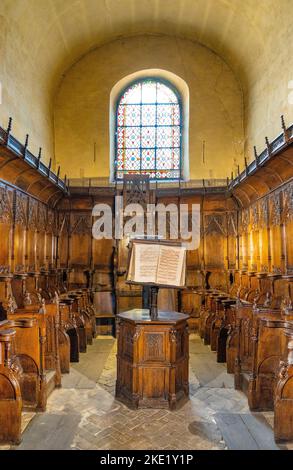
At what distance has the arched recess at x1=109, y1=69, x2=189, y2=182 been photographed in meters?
10.5

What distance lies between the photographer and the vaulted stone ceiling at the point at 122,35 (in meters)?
7.05

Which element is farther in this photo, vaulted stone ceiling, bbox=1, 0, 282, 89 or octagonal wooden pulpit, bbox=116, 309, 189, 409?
vaulted stone ceiling, bbox=1, 0, 282, 89

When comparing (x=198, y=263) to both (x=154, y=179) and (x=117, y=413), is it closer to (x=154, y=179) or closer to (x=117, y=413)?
(x=154, y=179)

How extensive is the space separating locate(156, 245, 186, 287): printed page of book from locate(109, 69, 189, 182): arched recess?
6479 mm

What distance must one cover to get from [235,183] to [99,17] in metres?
5.64

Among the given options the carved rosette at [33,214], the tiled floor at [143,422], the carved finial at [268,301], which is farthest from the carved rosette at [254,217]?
the carved rosette at [33,214]

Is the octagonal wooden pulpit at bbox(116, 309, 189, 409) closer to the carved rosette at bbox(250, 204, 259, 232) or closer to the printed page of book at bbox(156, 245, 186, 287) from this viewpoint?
the printed page of book at bbox(156, 245, 186, 287)

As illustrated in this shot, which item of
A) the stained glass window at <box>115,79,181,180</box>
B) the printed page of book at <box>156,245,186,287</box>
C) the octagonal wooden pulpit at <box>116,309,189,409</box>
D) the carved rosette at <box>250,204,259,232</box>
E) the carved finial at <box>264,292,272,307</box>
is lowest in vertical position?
the octagonal wooden pulpit at <box>116,309,189,409</box>

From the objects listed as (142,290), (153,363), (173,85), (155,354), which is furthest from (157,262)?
(173,85)

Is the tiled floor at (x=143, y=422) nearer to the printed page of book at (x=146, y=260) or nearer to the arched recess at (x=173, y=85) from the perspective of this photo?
the printed page of book at (x=146, y=260)

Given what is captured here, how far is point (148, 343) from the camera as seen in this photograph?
13.5 feet

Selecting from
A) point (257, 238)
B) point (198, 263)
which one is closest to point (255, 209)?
point (257, 238)

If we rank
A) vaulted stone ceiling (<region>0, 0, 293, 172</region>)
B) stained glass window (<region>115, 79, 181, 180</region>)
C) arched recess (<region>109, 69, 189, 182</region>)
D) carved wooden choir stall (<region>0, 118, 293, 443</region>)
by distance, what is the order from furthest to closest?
stained glass window (<region>115, 79, 181, 180</region>) → arched recess (<region>109, 69, 189, 182</region>) → vaulted stone ceiling (<region>0, 0, 293, 172</region>) → carved wooden choir stall (<region>0, 118, 293, 443</region>)

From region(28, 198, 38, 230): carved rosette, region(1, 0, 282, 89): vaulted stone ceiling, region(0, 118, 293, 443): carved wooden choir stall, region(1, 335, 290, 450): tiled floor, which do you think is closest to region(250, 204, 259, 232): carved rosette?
region(0, 118, 293, 443): carved wooden choir stall
